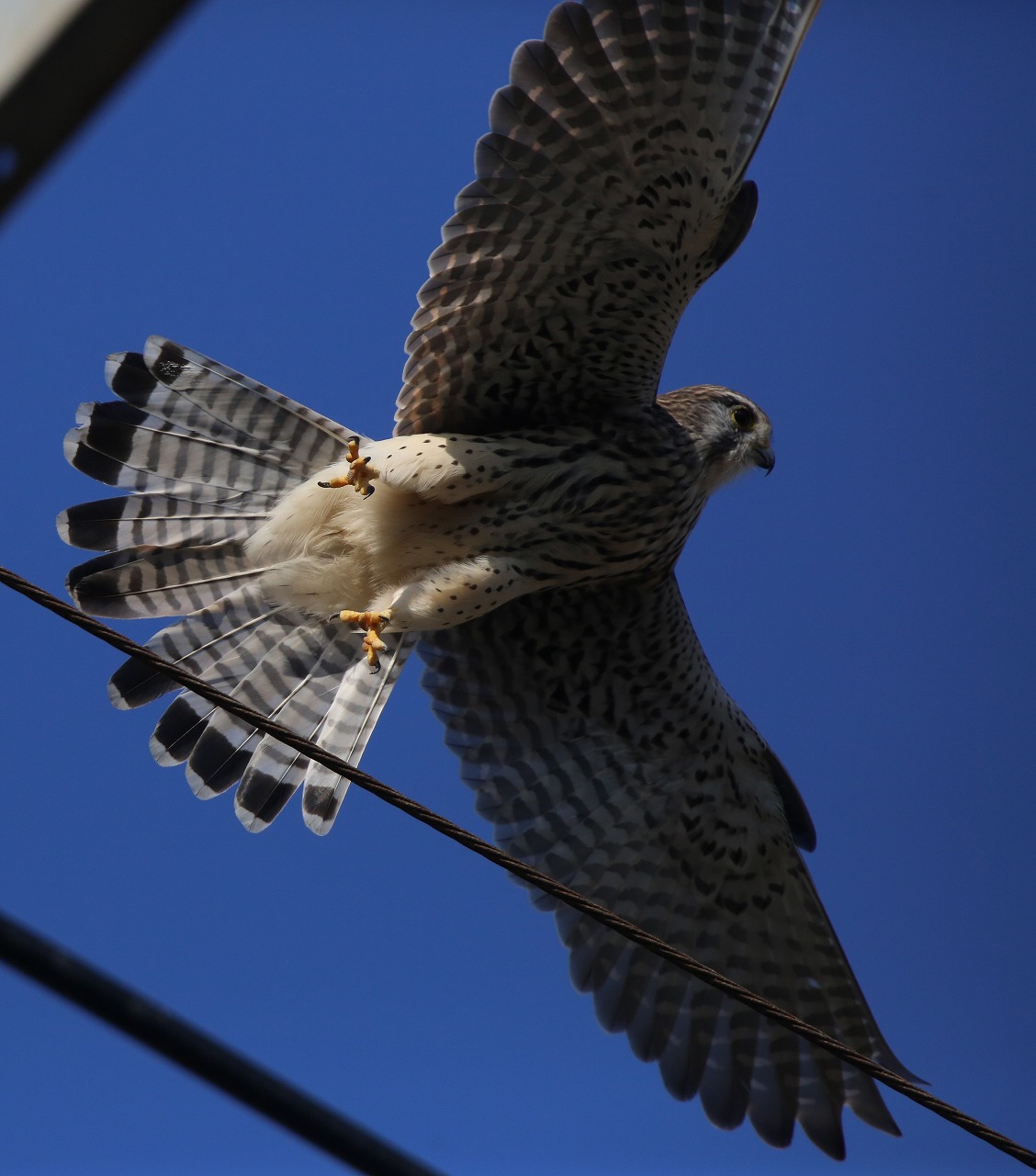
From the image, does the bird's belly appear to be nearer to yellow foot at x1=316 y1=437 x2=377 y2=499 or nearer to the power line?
yellow foot at x1=316 y1=437 x2=377 y2=499

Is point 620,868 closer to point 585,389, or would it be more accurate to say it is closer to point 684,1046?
point 684,1046

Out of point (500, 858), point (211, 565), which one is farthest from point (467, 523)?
point (500, 858)

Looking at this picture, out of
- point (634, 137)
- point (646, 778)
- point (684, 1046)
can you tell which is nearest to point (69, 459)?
point (634, 137)

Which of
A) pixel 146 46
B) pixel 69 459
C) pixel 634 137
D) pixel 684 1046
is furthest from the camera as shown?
pixel 684 1046

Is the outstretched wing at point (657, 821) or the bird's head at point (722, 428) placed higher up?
the bird's head at point (722, 428)

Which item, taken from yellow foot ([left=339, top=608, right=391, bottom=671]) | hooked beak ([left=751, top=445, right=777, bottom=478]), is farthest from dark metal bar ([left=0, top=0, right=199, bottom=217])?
hooked beak ([left=751, top=445, right=777, bottom=478])

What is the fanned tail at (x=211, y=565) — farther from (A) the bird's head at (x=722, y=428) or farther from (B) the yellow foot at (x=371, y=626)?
(A) the bird's head at (x=722, y=428)

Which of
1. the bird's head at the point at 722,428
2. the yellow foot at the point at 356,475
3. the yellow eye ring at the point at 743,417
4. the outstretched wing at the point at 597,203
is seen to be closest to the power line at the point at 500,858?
the yellow foot at the point at 356,475
